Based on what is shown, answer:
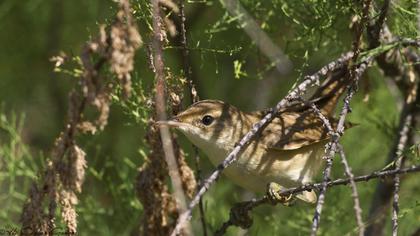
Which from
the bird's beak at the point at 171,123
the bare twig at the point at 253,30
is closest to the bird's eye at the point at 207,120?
the bird's beak at the point at 171,123

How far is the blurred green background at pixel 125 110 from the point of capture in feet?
12.8

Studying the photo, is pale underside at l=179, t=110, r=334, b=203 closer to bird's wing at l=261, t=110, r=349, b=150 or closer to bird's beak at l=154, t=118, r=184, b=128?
bird's wing at l=261, t=110, r=349, b=150

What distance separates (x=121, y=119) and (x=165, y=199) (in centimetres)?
212

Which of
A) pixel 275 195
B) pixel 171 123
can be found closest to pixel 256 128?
pixel 171 123

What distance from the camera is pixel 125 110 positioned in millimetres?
3525

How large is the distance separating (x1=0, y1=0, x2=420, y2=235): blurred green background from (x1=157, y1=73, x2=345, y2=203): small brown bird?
1.07 ft

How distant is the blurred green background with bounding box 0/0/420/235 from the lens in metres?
3.91

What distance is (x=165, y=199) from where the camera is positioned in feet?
10.6

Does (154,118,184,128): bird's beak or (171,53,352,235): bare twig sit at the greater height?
(154,118,184,128): bird's beak

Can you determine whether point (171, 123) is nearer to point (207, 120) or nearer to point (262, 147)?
point (207, 120)

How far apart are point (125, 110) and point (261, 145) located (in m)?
0.69

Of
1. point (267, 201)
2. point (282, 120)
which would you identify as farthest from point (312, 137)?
point (267, 201)

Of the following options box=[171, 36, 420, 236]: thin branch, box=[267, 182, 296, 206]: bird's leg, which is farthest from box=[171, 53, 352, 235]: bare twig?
box=[267, 182, 296, 206]: bird's leg

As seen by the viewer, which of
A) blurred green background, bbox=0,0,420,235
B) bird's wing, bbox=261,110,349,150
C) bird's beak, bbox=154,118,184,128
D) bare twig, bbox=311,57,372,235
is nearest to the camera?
bare twig, bbox=311,57,372,235
